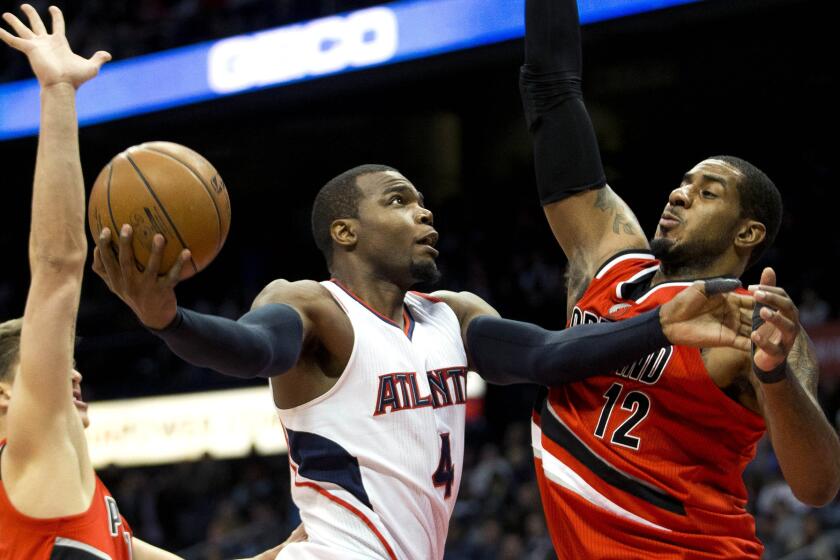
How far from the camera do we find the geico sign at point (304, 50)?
40.0ft

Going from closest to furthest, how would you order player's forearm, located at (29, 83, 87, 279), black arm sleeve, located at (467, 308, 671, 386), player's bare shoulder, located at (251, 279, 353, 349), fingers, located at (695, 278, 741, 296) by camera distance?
player's forearm, located at (29, 83, 87, 279) → fingers, located at (695, 278, 741, 296) → black arm sleeve, located at (467, 308, 671, 386) → player's bare shoulder, located at (251, 279, 353, 349)

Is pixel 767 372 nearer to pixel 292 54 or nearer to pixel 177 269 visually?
pixel 177 269

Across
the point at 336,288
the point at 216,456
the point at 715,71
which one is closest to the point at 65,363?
the point at 336,288

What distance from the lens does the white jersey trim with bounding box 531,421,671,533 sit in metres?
3.41

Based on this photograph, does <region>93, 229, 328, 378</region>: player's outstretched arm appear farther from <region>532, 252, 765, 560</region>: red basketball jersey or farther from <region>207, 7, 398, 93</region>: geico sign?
<region>207, 7, 398, 93</region>: geico sign

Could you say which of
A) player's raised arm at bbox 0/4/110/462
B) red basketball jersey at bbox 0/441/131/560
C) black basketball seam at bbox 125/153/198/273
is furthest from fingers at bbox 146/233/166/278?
red basketball jersey at bbox 0/441/131/560

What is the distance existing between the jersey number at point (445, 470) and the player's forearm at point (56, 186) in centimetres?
134

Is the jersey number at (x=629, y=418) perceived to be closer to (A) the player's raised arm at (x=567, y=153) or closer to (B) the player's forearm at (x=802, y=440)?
(B) the player's forearm at (x=802, y=440)

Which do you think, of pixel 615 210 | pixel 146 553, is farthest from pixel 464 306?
pixel 146 553

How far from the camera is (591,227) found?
3971 mm

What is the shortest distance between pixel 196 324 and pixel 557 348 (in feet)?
4.02

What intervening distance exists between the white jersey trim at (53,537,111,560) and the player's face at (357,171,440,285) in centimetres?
128

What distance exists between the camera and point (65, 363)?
280 centimetres

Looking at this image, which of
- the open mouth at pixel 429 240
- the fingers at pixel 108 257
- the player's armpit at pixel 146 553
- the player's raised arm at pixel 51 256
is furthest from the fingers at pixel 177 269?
the player's armpit at pixel 146 553
